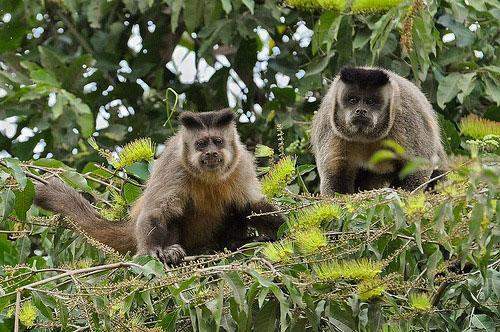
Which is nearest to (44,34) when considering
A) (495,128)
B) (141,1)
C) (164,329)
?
(141,1)

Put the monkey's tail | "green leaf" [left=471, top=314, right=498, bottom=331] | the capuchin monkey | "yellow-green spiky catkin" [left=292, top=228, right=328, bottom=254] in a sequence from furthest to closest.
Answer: the capuchin monkey → the monkey's tail → "green leaf" [left=471, top=314, right=498, bottom=331] → "yellow-green spiky catkin" [left=292, top=228, right=328, bottom=254]

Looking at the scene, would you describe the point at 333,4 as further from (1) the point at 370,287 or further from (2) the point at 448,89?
(1) the point at 370,287

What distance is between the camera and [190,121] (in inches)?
308

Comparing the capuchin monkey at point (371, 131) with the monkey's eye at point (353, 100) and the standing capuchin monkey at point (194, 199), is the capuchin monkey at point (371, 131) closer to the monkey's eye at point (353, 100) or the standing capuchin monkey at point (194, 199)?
the monkey's eye at point (353, 100)

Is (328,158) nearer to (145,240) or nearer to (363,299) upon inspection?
(145,240)

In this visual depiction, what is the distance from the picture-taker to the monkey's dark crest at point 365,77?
788cm

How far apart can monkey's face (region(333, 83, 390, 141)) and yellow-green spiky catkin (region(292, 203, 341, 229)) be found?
8.02 feet

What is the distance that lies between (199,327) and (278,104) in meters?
4.70

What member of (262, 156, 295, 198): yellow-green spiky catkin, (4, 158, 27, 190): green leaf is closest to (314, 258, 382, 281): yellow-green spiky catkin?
(262, 156, 295, 198): yellow-green spiky catkin

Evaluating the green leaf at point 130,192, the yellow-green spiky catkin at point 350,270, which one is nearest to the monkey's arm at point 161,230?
the green leaf at point 130,192

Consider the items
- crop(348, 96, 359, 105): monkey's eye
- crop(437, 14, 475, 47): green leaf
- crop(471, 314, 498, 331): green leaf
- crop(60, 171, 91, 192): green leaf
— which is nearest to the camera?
crop(471, 314, 498, 331): green leaf

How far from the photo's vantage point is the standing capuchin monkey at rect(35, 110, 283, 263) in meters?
7.40

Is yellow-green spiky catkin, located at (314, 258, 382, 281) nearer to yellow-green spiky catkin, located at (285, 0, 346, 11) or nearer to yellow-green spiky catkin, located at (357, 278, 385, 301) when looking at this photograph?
yellow-green spiky catkin, located at (357, 278, 385, 301)

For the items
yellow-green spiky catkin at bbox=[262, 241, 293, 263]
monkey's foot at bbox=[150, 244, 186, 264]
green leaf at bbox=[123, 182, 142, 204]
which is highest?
yellow-green spiky catkin at bbox=[262, 241, 293, 263]
